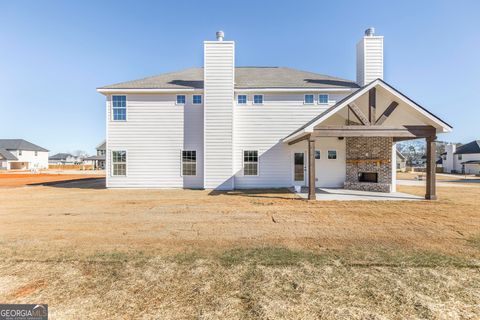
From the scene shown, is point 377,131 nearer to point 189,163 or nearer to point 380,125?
point 380,125

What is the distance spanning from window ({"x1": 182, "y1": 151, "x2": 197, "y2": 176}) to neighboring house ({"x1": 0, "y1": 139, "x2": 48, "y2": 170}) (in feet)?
192

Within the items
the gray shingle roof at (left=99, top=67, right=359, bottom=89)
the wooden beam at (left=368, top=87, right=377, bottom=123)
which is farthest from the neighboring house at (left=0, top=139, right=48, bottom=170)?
the wooden beam at (left=368, top=87, right=377, bottom=123)

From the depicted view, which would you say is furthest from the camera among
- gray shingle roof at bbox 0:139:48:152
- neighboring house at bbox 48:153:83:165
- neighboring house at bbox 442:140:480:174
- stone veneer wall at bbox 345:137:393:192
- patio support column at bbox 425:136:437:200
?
neighboring house at bbox 48:153:83:165

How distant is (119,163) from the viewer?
49.2ft

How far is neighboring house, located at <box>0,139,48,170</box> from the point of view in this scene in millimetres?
54281

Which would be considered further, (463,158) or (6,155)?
(6,155)

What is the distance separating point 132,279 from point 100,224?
13.1 ft

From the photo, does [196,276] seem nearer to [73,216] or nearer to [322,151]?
[73,216]

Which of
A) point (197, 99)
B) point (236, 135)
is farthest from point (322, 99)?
point (197, 99)

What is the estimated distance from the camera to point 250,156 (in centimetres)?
1495

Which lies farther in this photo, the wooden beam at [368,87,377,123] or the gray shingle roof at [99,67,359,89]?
the gray shingle roof at [99,67,359,89]

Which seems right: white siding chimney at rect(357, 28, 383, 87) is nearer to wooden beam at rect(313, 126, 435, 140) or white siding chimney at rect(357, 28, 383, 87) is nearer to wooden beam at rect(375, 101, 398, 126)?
wooden beam at rect(375, 101, 398, 126)

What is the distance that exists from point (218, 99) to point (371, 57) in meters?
9.34

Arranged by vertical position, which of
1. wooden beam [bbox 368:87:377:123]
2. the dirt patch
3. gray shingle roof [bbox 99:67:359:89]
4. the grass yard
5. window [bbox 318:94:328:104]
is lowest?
the grass yard
